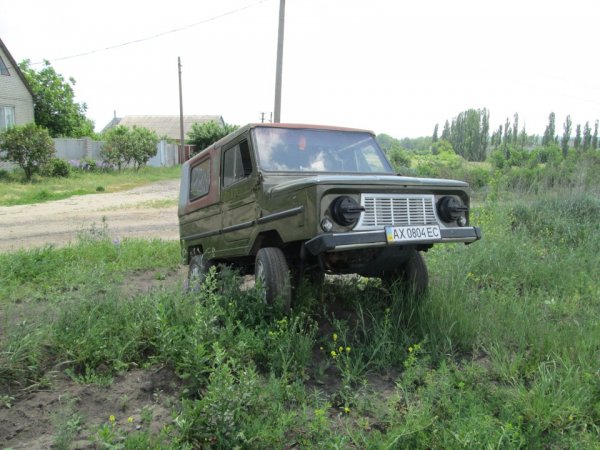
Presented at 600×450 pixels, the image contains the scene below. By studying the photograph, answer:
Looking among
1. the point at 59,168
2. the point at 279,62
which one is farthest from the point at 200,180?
the point at 59,168

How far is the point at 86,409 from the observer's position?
3164mm

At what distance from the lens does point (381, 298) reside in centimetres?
504

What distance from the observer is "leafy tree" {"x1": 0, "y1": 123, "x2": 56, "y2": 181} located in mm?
20922

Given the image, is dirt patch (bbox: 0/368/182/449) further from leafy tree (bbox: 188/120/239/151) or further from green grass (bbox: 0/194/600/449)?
leafy tree (bbox: 188/120/239/151)

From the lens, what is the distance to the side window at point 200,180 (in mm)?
6078

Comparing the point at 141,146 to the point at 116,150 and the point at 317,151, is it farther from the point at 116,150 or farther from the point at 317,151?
the point at 317,151

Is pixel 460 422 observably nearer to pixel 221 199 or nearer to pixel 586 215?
pixel 221 199

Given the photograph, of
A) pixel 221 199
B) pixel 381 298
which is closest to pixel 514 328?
pixel 381 298

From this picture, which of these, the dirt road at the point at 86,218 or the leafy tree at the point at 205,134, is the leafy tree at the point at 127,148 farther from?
the leafy tree at the point at 205,134

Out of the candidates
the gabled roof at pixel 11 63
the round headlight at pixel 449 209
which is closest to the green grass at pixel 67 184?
the gabled roof at pixel 11 63

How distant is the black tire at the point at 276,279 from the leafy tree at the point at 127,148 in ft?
84.6

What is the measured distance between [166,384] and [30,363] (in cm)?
92

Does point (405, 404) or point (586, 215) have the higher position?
point (586, 215)

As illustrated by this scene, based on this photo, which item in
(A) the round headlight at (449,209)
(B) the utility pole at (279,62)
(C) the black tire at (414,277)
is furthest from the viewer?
(B) the utility pole at (279,62)
